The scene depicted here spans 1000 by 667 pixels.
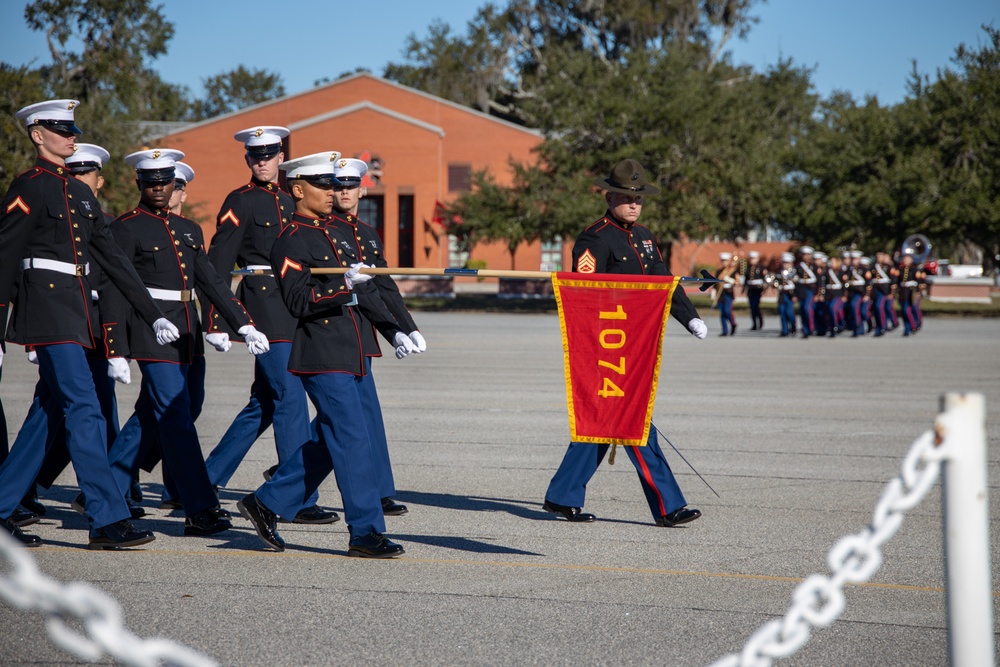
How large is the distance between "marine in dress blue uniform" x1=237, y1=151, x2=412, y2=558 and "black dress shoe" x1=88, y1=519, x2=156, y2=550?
59 cm

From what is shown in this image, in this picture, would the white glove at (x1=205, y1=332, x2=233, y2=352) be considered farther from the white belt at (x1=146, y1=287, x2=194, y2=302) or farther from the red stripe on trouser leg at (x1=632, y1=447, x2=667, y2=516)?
the red stripe on trouser leg at (x1=632, y1=447, x2=667, y2=516)

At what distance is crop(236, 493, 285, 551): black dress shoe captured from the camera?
608 cm

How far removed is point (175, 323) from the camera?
680 centimetres

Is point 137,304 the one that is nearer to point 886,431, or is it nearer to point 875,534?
point 875,534

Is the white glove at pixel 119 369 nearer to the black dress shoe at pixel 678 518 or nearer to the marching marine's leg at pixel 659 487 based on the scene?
the marching marine's leg at pixel 659 487

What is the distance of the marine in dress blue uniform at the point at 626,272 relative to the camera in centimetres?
666

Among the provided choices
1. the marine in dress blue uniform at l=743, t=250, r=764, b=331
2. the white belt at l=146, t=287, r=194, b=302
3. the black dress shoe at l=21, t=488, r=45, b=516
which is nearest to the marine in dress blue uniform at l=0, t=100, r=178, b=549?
the white belt at l=146, t=287, r=194, b=302

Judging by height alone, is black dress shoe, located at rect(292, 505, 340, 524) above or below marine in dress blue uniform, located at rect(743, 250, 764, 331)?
below

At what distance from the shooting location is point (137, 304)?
6340 mm

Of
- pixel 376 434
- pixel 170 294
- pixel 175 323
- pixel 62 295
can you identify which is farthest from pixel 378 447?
pixel 62 295

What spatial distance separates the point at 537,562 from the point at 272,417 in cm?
217

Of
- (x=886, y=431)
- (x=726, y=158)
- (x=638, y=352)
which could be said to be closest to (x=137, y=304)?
(x=638, y=352)

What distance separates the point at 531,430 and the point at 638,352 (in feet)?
15.1

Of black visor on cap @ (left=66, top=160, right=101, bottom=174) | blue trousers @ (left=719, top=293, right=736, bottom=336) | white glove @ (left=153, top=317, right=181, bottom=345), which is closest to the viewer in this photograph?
white glove @ (left=153, top=317, right=181, bottom=345)
